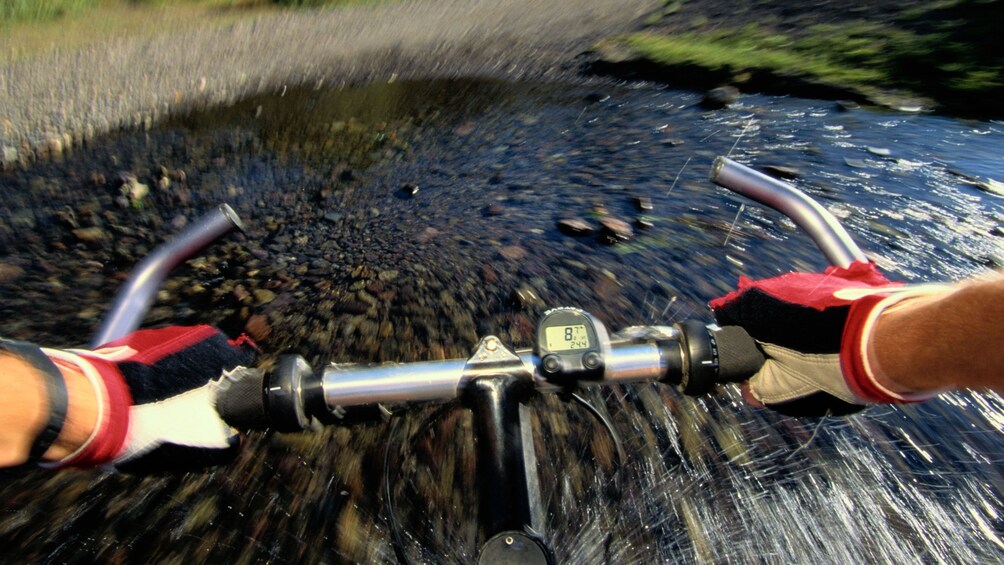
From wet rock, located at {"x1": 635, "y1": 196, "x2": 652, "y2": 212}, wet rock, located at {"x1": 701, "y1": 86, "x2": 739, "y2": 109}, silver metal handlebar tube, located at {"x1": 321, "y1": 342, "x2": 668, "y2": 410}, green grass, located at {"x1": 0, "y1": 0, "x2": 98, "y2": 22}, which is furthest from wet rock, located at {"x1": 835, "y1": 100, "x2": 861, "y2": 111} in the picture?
green grass, located at {"x1": 0, "y1": 0, "x2": 98, "y2": 22}

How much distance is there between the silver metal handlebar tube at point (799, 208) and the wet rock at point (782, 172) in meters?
2.33

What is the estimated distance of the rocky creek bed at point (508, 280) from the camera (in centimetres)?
178

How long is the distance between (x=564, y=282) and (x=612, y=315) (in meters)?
0.35

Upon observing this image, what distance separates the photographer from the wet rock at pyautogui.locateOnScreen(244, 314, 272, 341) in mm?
2625

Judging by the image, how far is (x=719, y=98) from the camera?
511 centimetres

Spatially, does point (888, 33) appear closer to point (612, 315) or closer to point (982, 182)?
point (982, 182)

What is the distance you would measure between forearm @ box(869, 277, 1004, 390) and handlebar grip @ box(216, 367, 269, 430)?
1345 millimetres

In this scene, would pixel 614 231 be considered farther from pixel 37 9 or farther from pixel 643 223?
pixel 37 9

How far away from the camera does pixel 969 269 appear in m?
2.90

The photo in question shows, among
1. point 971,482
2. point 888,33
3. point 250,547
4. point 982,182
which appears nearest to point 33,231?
point 250,547

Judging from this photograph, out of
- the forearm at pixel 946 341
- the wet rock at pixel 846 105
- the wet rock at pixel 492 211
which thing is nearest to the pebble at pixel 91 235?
the wet rock at pixel 492 211

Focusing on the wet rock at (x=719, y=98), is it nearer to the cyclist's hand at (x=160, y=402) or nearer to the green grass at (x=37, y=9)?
the cyclist's hand at (x=160, y=402)

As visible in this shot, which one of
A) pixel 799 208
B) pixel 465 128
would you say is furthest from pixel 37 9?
pixel 799 208

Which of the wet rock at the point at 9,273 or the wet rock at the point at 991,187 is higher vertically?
the wet rock at the point at 9,273
